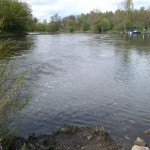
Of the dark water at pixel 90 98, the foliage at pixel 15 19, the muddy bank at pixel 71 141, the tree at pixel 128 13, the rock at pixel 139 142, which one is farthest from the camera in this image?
the tree at pixel 128 13

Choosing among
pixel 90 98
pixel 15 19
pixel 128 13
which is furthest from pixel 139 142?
pixel 128 13

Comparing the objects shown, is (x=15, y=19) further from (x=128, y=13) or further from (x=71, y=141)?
(x=71, y=141)

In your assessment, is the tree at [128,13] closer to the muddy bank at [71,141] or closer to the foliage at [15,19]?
the foliage at [15,19]

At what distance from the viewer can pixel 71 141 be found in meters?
12.2

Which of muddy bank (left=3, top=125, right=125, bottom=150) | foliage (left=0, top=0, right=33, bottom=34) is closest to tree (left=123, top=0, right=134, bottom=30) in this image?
foliage (left=0, top=0, right=33, bottom=34)

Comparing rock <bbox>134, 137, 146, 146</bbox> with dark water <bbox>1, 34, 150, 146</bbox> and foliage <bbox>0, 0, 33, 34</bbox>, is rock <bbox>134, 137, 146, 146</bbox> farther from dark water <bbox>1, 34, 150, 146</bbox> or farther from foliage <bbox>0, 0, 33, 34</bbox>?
foliage <bbox>0, 0, 33, 34</bbox>

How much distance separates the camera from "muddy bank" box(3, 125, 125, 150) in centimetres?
1151

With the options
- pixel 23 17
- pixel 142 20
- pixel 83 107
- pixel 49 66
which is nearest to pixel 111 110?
pixel 83 107

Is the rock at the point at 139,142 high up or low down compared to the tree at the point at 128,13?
down

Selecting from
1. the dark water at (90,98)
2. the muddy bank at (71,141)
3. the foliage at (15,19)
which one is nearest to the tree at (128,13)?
the foliage at (15,19)

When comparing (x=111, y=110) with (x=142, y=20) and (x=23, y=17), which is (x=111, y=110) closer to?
(x=23, y=17)

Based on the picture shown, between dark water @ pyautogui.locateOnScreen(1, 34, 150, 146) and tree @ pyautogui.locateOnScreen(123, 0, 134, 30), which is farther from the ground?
tree @ pyautogui.locateOnScreen(123, 0, 134, 30)

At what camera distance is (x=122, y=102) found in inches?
719

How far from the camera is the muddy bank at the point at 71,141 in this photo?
11.5 meters
